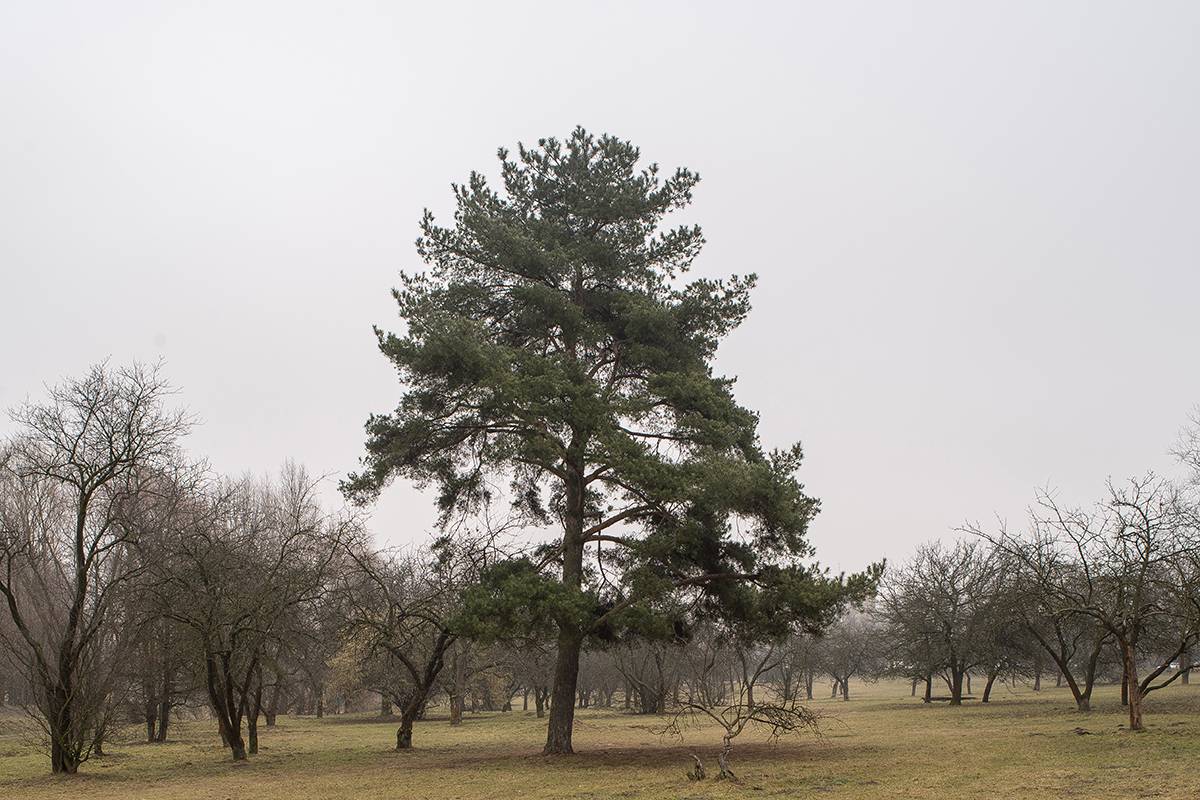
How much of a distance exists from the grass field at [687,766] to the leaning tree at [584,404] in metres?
3.56

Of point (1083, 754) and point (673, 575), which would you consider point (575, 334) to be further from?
point (1083, 754)

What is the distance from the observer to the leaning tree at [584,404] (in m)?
20.2

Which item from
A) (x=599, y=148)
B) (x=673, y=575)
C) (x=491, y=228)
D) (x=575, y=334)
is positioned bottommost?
(x=673, y=575)

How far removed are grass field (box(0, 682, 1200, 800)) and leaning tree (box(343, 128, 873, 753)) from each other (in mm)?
3558

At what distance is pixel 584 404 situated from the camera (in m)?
20.8

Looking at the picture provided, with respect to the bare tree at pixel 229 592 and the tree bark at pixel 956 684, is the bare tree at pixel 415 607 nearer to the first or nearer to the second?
the bare tree at pixel 229 592

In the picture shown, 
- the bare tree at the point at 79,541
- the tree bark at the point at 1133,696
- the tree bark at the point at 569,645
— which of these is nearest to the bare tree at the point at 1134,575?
the tree bark at the point at 1133,696

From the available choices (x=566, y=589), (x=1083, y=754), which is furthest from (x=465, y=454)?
(x=1083, y=754)

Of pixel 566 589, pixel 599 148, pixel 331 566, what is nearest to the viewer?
pixel 566 589

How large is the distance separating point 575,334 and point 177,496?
11.4 meters

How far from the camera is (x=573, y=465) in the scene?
2225cm

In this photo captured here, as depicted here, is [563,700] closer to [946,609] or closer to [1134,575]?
[1134,575]

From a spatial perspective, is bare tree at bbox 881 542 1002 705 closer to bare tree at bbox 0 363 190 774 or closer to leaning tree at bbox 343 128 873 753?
leaning tree at bbox 343 128 873 753

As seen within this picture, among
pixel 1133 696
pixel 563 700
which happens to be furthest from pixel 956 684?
pixel 563 700
